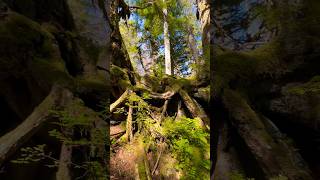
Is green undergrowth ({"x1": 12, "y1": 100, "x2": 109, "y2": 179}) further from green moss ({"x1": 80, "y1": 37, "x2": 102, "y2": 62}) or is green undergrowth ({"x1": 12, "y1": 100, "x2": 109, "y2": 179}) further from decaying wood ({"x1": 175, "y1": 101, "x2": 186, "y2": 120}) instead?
decaying wood ({"x1": 175, "y1": 101, "x2": 186, "y2": 120})

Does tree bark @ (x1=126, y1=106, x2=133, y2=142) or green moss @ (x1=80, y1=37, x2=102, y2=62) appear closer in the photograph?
green moss @ (x1=80, y1=37, x2=102, y2=62)

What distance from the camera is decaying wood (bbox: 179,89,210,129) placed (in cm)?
743

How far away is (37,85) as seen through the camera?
4488mm

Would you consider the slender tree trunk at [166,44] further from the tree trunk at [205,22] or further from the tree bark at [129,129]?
the tree bark at [129,129]

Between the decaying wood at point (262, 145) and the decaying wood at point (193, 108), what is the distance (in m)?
3.03

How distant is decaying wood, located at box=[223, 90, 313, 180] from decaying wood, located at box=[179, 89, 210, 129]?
3.03m

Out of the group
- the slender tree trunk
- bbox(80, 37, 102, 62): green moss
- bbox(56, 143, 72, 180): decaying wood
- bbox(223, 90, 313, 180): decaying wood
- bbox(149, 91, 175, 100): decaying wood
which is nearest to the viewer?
bbox(223, 90, 313, 180): decaying wood

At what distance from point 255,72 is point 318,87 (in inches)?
42.7

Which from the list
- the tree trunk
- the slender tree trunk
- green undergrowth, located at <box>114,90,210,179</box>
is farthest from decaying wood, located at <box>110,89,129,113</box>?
the slender tree trunk

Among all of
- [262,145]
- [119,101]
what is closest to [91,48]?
[119,101]

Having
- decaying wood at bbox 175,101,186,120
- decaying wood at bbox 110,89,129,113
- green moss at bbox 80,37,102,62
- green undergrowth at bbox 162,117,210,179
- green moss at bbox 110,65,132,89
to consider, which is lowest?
green undergrowth at bbox 162,117,210,179

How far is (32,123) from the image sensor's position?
3.82 metres

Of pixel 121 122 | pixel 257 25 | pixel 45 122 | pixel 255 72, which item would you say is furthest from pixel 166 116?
pixel 45 122

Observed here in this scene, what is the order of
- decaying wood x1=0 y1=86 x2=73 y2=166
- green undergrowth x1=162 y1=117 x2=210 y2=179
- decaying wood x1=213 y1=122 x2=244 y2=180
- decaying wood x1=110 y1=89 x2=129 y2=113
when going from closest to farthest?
1. decaying wood x1=0 y1=86 x2=73 y2=166
2. decaying wood x1=213 y1=122 x2=244 y2=180
3. green undergrowth x1=162 y1=117 x2=210 y2=179
4. decaying wood x1=110 y1=89 x2=129 y2=113
